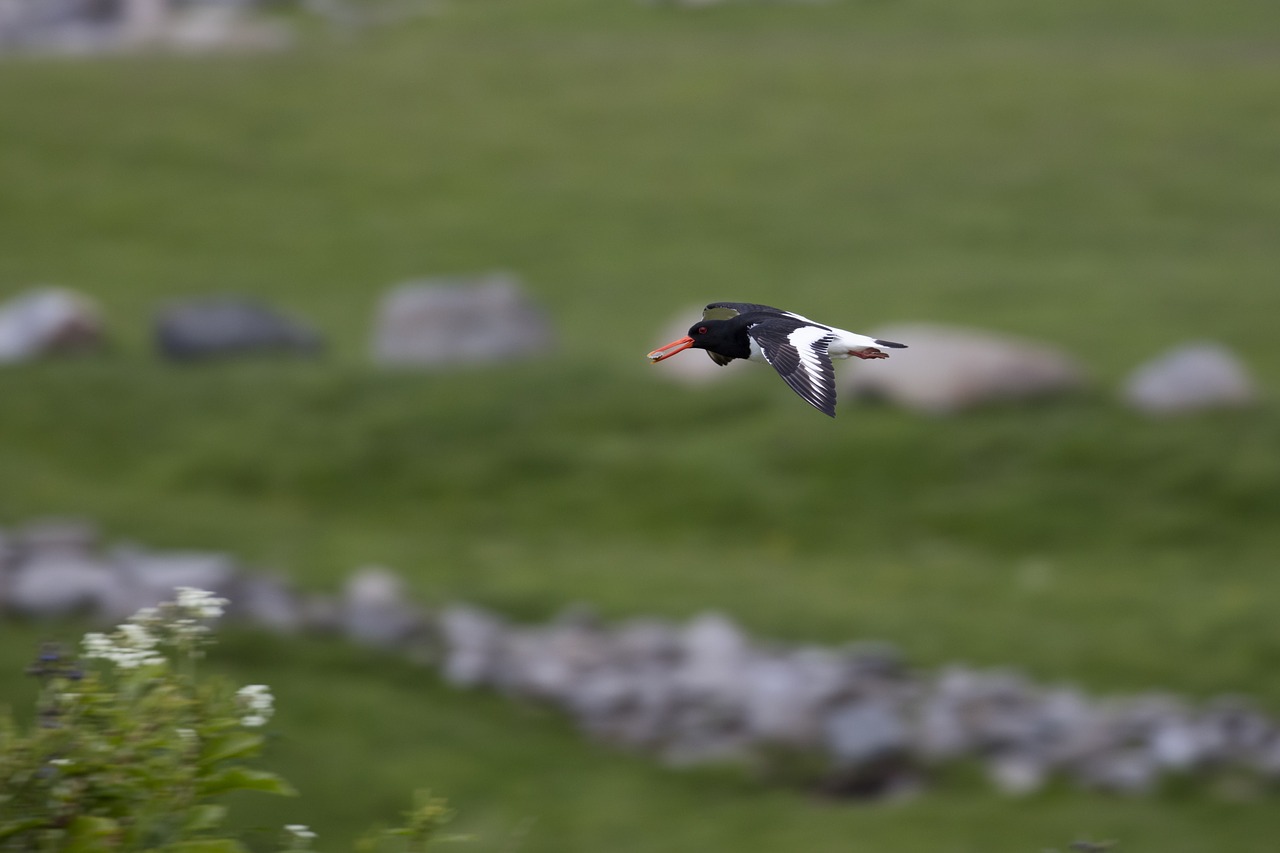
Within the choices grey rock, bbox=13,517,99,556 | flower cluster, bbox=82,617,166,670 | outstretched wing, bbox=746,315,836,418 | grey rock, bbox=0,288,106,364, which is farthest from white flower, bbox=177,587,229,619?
grey rock, bbox=0,288,106,364

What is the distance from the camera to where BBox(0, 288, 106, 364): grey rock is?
2519 cm

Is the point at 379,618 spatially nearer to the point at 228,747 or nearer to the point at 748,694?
the point at 748,694

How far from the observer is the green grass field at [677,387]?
47.2 ft

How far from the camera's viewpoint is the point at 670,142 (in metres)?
39.5

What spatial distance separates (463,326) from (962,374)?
8.25 metres

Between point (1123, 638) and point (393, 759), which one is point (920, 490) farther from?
point (393, 759)

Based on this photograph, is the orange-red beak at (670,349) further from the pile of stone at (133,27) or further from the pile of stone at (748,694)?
the pile of stone at (133,27)

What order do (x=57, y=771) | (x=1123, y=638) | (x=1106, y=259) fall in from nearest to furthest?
1. (x=57, y=771)
2. (x=1123, y=638)
3. (x=1106, y=259)

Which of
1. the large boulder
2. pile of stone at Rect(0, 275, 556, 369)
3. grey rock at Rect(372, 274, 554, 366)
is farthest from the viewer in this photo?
grey rock at Rect(372, 274, 554, 366)

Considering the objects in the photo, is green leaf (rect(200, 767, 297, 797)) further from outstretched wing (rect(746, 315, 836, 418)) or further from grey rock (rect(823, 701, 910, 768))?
grey rock (rect(823, 701, 910, 768))

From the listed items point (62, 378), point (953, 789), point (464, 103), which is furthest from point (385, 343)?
point (464, 103)

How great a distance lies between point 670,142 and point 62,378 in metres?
19.1

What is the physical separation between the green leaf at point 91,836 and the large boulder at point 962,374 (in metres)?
16.4

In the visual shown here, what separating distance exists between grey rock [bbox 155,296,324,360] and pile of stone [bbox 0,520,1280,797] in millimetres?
8201
